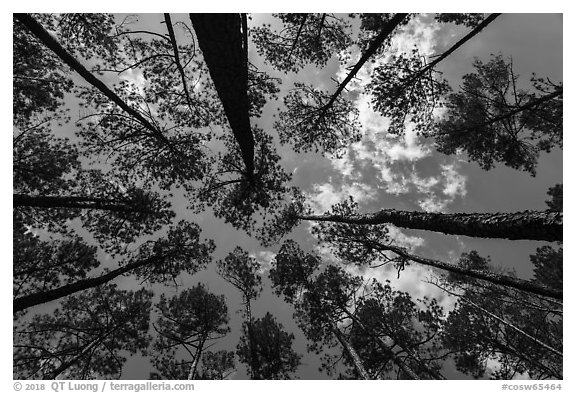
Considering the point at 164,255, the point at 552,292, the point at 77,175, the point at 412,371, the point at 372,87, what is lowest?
the point at 412,371

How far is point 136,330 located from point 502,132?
525 inches

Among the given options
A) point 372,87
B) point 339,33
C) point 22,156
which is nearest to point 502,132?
point 372,87

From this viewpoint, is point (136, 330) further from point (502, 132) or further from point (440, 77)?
point (502, 132)

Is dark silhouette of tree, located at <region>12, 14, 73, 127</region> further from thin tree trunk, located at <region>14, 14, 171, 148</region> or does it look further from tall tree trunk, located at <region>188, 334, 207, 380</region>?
tall tree trunk, located at <region>188, 334, 207, 380</region>

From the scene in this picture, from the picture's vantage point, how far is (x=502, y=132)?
7574 millimetres

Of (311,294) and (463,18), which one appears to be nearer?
(463,18)

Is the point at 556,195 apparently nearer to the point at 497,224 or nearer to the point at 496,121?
the point at 496,121

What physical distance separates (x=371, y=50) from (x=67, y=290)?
8.50 meters

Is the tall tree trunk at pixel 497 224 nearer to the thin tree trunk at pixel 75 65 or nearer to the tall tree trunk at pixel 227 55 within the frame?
the tall tree trunk at pixel 227 55

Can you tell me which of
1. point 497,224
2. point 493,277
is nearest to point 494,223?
point 497,224

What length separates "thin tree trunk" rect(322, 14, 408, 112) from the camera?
14.8ft

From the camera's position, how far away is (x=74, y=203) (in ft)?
21.9

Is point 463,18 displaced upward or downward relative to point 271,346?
upward

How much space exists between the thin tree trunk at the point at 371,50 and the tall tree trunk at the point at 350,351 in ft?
28.1
